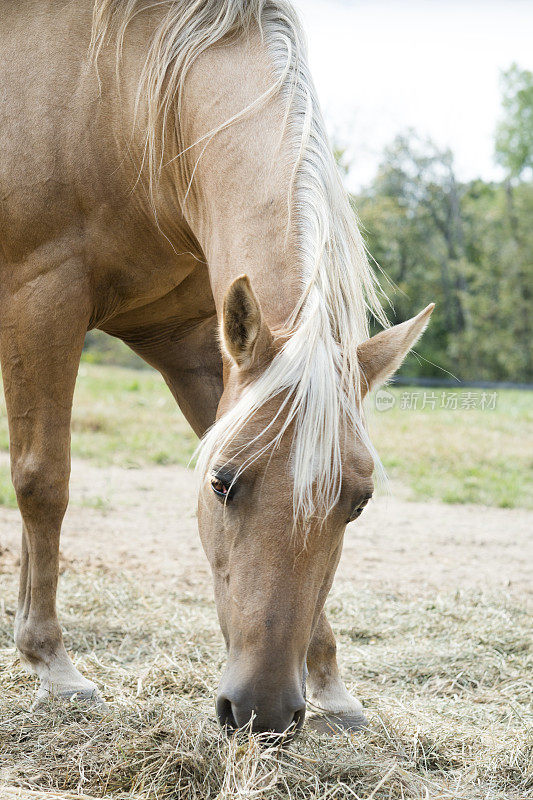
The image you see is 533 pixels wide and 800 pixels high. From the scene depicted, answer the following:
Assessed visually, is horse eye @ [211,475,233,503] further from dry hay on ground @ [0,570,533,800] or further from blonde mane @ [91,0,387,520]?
dry hay on ground @ [0,570,533,800]

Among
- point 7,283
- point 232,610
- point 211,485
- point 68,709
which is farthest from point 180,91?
point 68,709

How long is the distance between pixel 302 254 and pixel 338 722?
1.41 m

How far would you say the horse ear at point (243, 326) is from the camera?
1685 millimetres

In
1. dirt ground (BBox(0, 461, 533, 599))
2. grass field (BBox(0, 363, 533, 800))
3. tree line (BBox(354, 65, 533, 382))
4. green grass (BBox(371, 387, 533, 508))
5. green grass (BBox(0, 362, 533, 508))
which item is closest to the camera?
grass field (BBox(0, 363, 533, 800))

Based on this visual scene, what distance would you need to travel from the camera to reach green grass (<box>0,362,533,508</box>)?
261 inches

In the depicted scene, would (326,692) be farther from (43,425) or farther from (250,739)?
(43,425)

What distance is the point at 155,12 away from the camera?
2537 millimetres

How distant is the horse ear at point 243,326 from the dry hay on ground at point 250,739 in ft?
2.80

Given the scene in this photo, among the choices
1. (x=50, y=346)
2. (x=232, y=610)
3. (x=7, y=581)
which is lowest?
(x=7, y=581)

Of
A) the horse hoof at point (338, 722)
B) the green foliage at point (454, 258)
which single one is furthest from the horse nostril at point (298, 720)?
the green foliage at point (454, 258)

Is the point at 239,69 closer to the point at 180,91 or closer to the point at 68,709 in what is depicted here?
the point at 180,91

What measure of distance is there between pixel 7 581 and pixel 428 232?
21260 mm

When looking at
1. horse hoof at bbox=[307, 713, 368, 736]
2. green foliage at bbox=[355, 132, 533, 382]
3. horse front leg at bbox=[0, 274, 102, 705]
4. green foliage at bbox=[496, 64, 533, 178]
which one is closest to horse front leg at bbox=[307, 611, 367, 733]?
horse hoof at bbox=[307, 713, 368, 736]

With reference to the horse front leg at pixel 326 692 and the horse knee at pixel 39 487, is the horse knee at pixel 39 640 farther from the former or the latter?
the horse front leg at pixel 326 692
